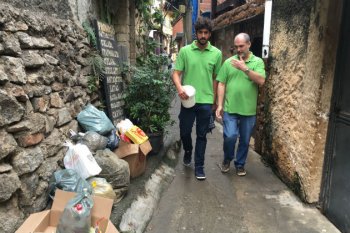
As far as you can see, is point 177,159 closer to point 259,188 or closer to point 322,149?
point 259,188

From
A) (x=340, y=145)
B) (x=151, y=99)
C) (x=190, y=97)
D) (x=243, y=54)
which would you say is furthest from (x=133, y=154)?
(x=340, y=145)

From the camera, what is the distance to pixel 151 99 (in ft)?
15.4

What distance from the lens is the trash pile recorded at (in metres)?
2.31

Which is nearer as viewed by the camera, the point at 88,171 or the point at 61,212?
the point at 61,212

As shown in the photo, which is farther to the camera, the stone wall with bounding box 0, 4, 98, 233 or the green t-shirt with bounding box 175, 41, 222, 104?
the green t-shirt with bounding box 175, 41, 222, 104

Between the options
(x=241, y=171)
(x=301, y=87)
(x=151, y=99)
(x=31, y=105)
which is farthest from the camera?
(x=151, y=99)

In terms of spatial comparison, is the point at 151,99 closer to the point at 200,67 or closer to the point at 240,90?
the point at 200,67

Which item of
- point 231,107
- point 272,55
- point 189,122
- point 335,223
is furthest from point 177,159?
point 335,223

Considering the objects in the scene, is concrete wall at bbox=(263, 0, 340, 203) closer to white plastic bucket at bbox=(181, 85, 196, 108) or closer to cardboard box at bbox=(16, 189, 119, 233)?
white plastic bucket at bbox=(181, 85, 196, 108)

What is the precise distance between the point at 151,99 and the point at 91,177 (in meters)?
1.97

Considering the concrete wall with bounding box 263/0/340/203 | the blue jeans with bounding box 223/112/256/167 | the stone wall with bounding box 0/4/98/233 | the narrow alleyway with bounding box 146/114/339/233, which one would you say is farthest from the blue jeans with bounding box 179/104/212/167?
the stone wall with bounding box 0/4/98/233

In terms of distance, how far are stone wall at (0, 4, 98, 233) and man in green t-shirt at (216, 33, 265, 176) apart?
185 cm

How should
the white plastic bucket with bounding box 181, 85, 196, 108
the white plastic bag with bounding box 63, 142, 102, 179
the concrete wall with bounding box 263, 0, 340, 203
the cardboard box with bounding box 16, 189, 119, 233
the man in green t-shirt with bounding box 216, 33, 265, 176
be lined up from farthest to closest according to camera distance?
the man in green t-shirt with bounding box 216, 33, 265, 176, the white plastic bucket with bounding box 181, 85, 196, 108, the concrete wall with bounding box 263, 0, 340, 203, the white plastic bag with bounding box 63, 142, 102, 179, the cardboard box with bounding box 16, 189, 119, 233

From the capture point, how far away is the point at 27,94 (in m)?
2.53
